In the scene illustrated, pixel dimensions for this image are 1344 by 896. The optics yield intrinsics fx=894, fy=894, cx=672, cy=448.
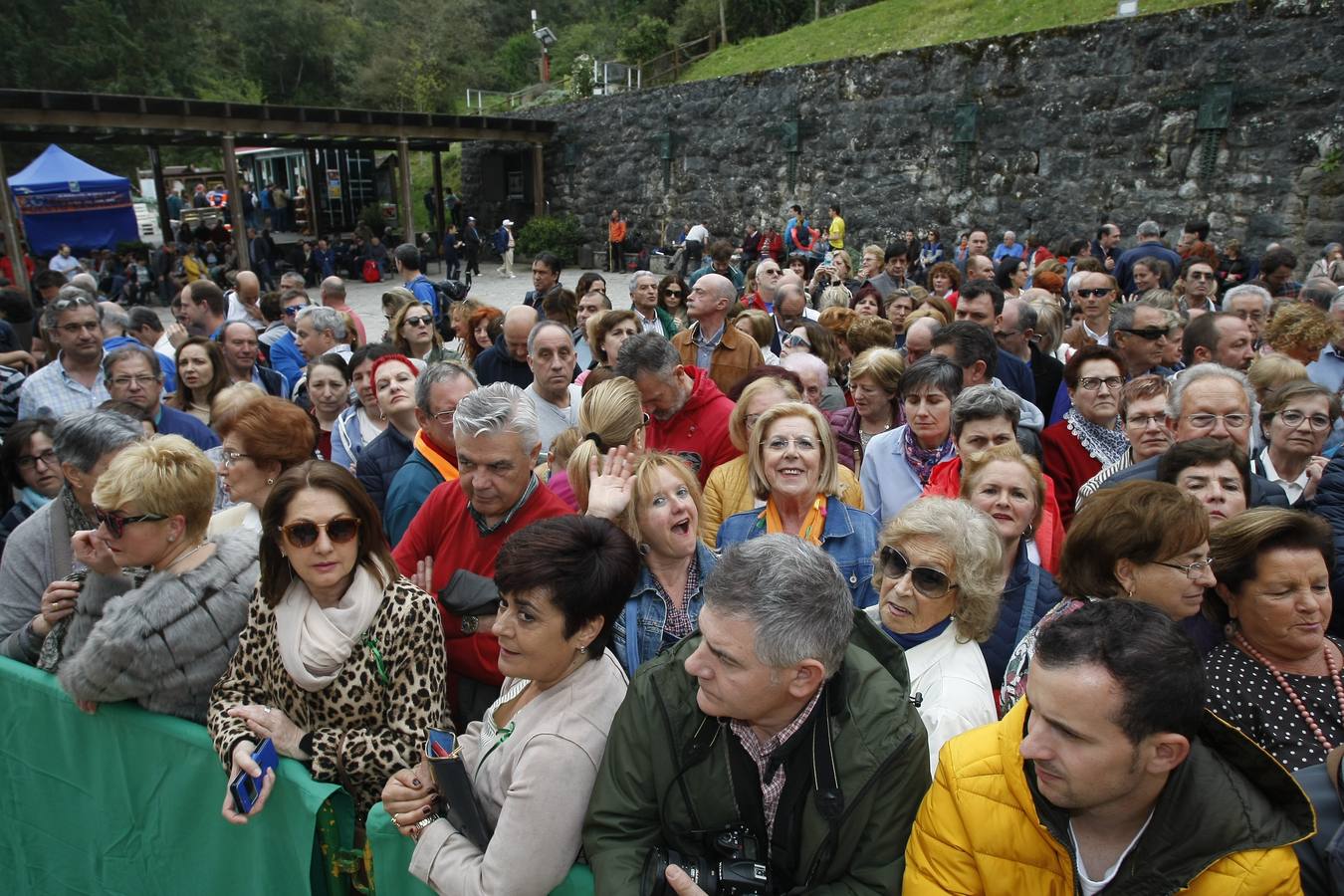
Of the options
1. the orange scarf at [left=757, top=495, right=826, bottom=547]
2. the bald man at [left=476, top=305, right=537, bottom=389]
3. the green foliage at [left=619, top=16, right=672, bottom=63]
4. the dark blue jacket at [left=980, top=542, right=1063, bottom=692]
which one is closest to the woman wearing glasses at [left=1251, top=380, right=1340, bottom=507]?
the dark blue jacket at [left=980, top=542, right=1063, bottom=692]

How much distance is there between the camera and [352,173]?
3059 centimetres

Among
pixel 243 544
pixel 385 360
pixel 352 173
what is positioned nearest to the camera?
pixel 243 544

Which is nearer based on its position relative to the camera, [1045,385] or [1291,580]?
[1291,580]

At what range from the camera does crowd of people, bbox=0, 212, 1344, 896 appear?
1.86 metres

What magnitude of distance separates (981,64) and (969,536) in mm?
14693

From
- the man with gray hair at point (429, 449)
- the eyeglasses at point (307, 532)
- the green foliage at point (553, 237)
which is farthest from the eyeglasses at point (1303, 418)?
the green foliage at point (553, 237)

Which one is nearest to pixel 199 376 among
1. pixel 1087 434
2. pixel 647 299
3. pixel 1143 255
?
pixel 647 299

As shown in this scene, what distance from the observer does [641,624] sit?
2811mm

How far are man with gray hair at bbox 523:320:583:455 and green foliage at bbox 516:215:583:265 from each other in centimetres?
1948

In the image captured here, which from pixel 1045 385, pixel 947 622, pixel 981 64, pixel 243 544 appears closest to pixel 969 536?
pixel 947 622

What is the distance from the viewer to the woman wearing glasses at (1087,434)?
427 cm

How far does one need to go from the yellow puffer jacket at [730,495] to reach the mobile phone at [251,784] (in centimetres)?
180

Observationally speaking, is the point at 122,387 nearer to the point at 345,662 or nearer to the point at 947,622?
the point at 345,662

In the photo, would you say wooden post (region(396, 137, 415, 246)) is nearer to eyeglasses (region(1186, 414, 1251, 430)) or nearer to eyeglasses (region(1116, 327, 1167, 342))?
eyeglasses (region(1116, 327, 1167, 342))
